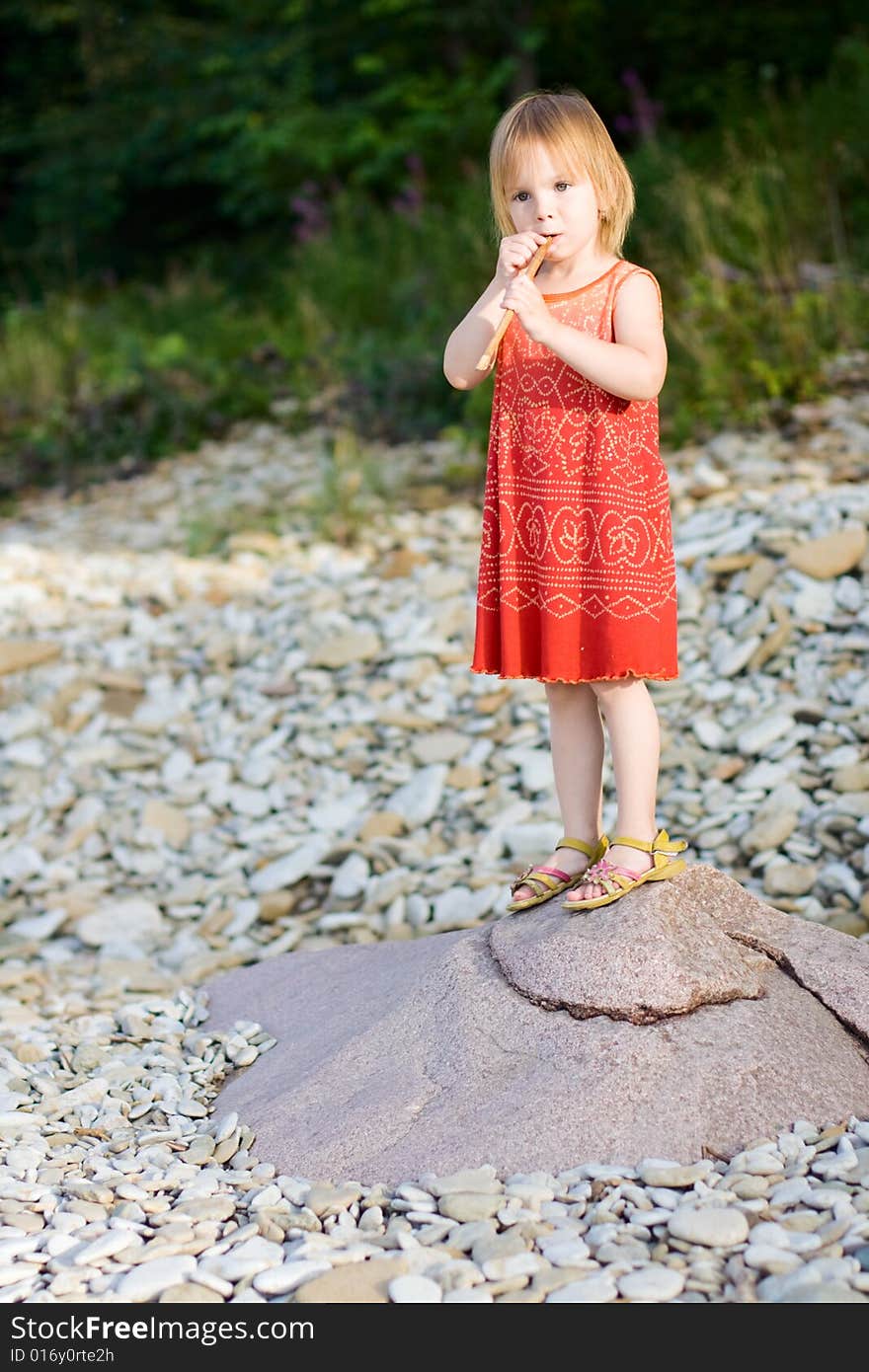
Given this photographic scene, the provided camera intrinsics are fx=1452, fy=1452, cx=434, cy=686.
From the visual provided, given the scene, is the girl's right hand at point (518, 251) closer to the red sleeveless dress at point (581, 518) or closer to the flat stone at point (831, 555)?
the red sleeveless dress at point (581, 518)

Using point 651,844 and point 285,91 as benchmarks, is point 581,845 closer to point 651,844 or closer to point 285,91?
point 651,844

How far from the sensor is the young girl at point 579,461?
2488 millimetres

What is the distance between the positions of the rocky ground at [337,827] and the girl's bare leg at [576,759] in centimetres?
69

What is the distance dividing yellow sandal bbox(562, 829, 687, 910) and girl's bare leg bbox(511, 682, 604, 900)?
9 centimetres

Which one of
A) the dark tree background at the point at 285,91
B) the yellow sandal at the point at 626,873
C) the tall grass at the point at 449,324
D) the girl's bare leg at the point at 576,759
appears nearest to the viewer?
the yellow sandal at the point at 626,873

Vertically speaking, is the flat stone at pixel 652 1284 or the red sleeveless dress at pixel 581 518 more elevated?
the red sleeveless dress at pixel 581 518

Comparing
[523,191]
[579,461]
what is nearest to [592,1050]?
[579,461]

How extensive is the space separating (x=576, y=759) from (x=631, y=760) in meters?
0.13

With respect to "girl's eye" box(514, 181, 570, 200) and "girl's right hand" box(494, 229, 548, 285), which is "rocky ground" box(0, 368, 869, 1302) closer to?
"girl's right hand" box(494, 229, 548, 285)

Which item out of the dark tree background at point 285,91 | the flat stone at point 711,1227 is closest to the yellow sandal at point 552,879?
the flat stone at point 711,1227

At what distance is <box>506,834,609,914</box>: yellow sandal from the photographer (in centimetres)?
282

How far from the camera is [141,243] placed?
1498 centimetres

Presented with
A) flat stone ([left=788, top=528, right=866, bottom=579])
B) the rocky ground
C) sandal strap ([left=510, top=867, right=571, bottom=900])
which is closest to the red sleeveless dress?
sandal strap ([left=510, top=867, right=571, bottom=900])

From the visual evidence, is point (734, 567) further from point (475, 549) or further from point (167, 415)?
point (167, 415)
